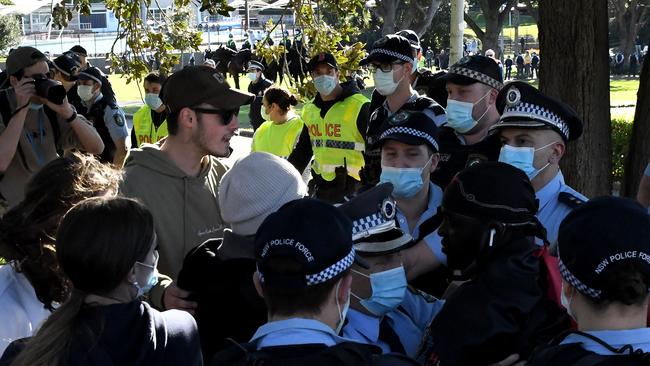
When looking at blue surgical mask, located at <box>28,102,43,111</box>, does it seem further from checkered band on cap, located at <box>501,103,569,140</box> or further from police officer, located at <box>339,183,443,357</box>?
police officer, located at <box>339,183,443,357</box>

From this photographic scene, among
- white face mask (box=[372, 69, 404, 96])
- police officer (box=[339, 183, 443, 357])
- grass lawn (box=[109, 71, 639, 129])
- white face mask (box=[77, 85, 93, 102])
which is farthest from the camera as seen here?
grass lawn (box=[109, 71, 639, 129])

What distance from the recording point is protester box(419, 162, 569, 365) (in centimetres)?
302

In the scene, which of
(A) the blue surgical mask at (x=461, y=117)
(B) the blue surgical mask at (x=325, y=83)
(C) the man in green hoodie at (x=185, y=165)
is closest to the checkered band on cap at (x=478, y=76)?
(A) the blue surgical mask at (x=461, y=117)

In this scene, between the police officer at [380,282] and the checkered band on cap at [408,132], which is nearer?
the police officer at [380,282]

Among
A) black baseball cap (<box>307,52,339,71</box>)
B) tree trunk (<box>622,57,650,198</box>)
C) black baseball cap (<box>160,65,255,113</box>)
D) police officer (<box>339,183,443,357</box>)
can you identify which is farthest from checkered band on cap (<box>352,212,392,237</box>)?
black baseball cap (<box>307,52,339,71</box>)

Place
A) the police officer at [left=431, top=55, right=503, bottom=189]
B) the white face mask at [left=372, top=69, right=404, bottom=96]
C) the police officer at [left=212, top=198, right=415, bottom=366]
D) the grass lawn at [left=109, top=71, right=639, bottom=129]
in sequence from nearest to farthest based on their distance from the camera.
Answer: the police officer at [left=212, top=198, right=415, bottom=366] < the police officer at [left=431, top=55, right=503, bottom=189] < the white face mask at [left=372, top=69, right=404, bottom=96] < the grass lawn at [left=109, top=71, right=639, bottom=129]

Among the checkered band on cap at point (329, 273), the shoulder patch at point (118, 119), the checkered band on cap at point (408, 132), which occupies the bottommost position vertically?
the checkered band on cap at point (329, 273)

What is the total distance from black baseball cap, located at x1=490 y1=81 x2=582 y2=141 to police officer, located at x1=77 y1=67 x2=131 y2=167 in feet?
14.5

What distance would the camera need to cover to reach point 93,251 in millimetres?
2816

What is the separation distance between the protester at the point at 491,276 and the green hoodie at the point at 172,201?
1.56 metres

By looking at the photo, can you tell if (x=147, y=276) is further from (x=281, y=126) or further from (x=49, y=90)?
(x=281, y=126)

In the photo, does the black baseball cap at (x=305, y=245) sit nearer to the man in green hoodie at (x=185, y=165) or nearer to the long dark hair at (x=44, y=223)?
the long dark hair at (x=44, y=223)

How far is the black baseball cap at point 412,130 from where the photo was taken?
15.4ft

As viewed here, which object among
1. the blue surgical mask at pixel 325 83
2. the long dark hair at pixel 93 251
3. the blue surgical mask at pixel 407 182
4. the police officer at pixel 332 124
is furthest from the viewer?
the blue surgical mask at pixel 325 83
